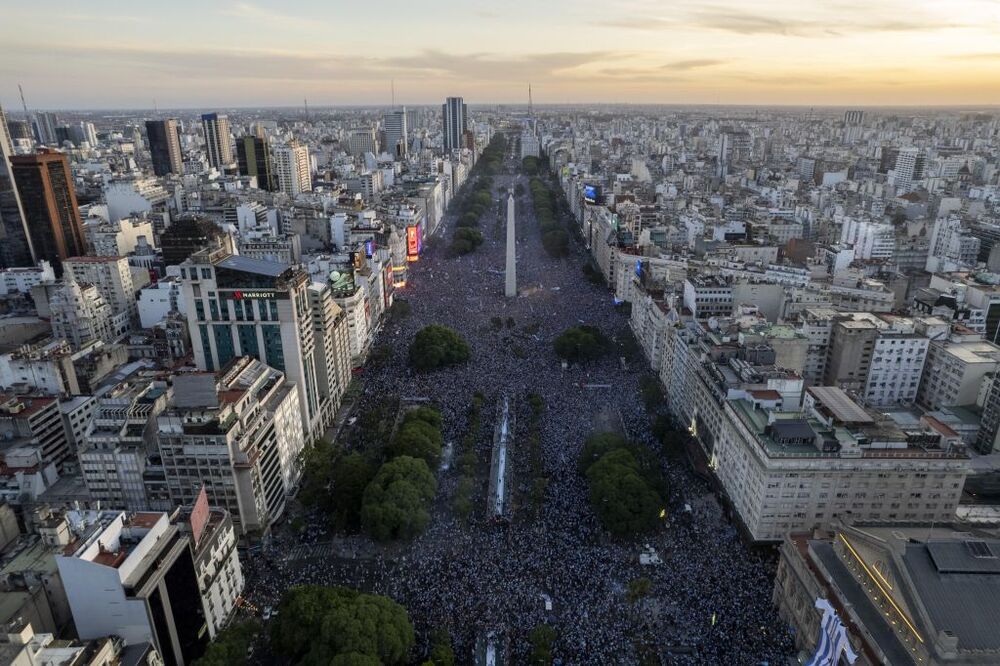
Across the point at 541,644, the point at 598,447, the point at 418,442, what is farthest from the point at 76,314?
the point at 541,644

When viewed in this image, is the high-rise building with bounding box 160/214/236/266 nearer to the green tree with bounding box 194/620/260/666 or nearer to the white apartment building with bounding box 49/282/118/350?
the white apartment building with bounding box 49/282/118/350

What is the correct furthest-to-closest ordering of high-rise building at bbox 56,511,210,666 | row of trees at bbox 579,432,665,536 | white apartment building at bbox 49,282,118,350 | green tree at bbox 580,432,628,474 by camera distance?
white apartment building at bbox 49,282,118,350 → green tree at bbox 580,432,628,474 → row of trees at bbox 579,432,665,536 → high-rise building at bbox 56,511,210,666

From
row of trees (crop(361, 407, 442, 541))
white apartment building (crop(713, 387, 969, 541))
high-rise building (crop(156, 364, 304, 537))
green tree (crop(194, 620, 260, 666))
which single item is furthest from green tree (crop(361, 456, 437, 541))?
white apartment building (crop(713, 387, 969, 541))

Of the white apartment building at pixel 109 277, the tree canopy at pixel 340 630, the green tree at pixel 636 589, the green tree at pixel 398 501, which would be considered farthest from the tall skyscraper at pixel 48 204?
the green tree at pixel 636 589

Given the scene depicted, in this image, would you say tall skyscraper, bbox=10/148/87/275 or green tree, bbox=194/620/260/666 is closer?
green tree, bbox=194/620/260/666

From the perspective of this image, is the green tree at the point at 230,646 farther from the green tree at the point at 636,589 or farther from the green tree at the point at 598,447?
the green tree at the point at 598,447

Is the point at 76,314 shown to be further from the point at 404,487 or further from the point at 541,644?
the point at 541,644

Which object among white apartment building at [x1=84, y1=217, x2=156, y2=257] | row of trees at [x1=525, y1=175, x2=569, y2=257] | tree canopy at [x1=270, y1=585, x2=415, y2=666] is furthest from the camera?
row of trees at [x1=525, y1=175, x2=569, y2=257]
